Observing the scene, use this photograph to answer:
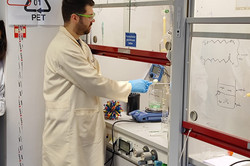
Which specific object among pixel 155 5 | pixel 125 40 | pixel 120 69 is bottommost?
pixel 120 69

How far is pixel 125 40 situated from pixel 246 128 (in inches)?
46.2

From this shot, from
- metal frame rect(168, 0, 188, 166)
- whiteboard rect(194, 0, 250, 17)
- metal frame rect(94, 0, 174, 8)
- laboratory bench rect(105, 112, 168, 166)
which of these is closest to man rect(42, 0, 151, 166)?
laboratory bench rect(105, 112, 168, 166)

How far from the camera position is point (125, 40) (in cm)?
269

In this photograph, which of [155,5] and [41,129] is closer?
[155,5]

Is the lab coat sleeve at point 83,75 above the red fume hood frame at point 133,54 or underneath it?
underneath

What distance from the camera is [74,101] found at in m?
2.45

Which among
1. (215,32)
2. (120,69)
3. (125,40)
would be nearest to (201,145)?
(215,32)

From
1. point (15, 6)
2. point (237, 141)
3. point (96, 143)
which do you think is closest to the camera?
point (237, 141)

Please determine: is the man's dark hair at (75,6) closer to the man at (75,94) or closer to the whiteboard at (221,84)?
the man at (75,94)

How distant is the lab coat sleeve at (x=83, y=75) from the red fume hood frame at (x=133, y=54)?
0.27m

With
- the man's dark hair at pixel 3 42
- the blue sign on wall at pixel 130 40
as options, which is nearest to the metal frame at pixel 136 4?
the blue sign on wall at pixel 130 40

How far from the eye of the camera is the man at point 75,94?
7.90 ft

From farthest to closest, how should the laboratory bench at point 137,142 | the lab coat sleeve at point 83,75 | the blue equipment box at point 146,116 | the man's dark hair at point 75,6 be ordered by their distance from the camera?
the blue equipment box at point 146,116, the man's dark hair at point 75,6, the lab coat sleeve at point 83,75, the laboratory bench at point 137,142

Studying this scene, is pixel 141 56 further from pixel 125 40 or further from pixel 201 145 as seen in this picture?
pixel 201 145
